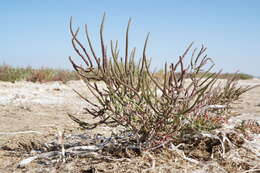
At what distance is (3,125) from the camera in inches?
108

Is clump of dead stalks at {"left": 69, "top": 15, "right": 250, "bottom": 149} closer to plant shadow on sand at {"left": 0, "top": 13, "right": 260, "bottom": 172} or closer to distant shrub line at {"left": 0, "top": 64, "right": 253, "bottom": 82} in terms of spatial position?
plant shadow on sand at {"left": 0, "top": 13, "right": 260, "bottom": 172}

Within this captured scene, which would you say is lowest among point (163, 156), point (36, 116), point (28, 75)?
point (36, 116)

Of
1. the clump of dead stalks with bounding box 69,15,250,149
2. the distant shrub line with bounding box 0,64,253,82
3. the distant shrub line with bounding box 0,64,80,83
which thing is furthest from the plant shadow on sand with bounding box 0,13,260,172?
the distant shrub line with bounding box 0,64,80,83

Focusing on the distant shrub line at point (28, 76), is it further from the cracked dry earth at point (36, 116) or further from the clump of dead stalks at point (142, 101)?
the clump of dead stalks at point (142, 101)

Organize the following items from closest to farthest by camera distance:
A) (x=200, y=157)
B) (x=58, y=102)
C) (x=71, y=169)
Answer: (x=71, y=169) → (x=200, y=157) → (x=58, y=102)

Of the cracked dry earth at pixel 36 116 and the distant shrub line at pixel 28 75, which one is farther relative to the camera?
the distant shrub line at pixel 28 75

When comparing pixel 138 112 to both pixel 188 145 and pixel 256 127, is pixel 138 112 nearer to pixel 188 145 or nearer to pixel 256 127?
pixel 188 145

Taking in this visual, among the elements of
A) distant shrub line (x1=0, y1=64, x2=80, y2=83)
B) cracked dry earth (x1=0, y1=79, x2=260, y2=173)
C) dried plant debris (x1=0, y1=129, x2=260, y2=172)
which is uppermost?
distant shrub line (x1=0, y1=64, x2=80, y2=83)

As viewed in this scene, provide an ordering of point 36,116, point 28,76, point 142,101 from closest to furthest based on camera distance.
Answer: point 142,101
point 36,116
point 28,76

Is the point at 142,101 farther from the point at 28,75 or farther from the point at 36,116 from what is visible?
the point at 28,75

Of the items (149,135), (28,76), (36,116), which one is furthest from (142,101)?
(28,76)

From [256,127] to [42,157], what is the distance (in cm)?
137

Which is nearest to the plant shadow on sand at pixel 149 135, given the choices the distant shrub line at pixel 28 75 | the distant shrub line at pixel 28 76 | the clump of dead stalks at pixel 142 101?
the clump of dead stalks at pixel 142 101

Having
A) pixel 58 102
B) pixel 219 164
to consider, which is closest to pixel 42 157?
pixel 219 164
